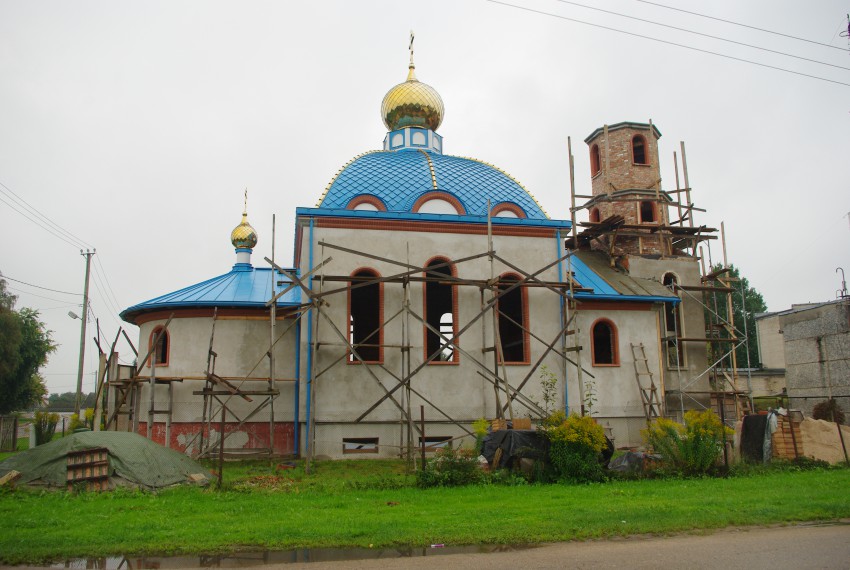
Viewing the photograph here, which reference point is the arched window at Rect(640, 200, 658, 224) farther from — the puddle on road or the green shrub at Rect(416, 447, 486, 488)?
the puddle on road

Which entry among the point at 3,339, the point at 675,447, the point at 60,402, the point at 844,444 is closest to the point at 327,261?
Result: the point at 675,447

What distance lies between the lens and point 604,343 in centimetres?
1834

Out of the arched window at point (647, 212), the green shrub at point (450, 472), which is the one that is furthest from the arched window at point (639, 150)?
the green shrub at point (450, 472)

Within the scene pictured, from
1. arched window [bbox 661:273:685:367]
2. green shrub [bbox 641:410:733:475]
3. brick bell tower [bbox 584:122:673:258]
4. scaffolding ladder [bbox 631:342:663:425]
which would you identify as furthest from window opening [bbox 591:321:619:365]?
green shrub [bbox 641:410:733:475]

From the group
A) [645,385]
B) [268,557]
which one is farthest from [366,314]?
[268,557]

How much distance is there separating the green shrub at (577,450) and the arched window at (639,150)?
14.1 metres

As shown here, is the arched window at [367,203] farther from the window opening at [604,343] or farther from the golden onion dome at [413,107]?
the window opening at [604,343]

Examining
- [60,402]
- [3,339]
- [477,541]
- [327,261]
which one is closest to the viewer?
[477,541]

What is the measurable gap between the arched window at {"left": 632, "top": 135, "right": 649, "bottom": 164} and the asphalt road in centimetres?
1733

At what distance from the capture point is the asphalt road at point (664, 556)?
20.2 feet

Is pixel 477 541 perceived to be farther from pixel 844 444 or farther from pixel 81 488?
pixel 844 444

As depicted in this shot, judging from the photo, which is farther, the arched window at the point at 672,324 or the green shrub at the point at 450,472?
the arched window at the point at 672,324

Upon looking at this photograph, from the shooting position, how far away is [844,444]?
12391 millimetres

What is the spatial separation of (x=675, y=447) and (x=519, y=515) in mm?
4519
